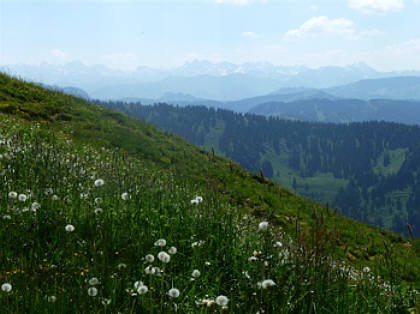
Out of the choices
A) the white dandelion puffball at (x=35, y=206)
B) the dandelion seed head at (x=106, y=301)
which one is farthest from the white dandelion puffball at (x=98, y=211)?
the dandelion seed head at (x=106, y=301)

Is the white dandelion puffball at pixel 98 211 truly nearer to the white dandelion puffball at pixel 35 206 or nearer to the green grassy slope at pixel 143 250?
the green grassy slope at pixel 143 250

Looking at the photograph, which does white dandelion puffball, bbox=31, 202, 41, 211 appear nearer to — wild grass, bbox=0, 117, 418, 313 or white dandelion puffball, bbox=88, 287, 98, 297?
wild grass, bbox=0, 117, 418, 313

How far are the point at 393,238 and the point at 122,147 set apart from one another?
1830cm

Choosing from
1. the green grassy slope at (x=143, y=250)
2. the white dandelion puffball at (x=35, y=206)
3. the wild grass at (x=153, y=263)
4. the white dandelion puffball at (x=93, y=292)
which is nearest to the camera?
the white dandelion puffball at (x=93, y=292)

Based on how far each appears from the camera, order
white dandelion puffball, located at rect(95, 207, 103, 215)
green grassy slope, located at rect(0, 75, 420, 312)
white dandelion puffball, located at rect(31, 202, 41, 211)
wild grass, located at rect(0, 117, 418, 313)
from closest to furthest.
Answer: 1. wild grass, located at rect(0, 117, 418, 313)
2. green grassy slope, located at rect(0, 75, 420, 312)
3. white dandelion puffball, located at rect(31, 202, 41, 211)
4. white dandelion puffball, located at rect(95, 207, 103, 215)

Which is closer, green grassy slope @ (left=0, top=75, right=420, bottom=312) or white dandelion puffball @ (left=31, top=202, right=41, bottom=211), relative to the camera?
green grassy slope @ (left=0, top=75, right=420, bottom=312)

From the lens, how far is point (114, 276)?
4.55 m

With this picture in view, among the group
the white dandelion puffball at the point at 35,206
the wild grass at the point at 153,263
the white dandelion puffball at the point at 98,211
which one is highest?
the white dandelion puffball at the point at 35,206

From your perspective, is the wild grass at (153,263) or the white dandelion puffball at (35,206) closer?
the wild grass at (153,263)

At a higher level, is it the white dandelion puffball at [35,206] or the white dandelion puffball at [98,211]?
the white dandelion puffball at [35,206]

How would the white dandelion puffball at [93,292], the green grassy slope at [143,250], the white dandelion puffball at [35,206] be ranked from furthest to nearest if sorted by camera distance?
the white dandelion puffball at [35,206] → the green grassy slope at [143,250] → the white dandelion puffball at [93,292]

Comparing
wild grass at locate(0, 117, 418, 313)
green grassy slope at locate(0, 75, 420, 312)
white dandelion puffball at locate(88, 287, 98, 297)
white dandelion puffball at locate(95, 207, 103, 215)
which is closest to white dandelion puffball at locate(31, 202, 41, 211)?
wild grass at locate(0, 117, 418, 313)

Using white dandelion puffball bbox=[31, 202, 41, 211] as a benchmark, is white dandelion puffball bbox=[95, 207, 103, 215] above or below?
below

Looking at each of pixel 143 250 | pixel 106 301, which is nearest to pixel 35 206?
pixel 143 250
